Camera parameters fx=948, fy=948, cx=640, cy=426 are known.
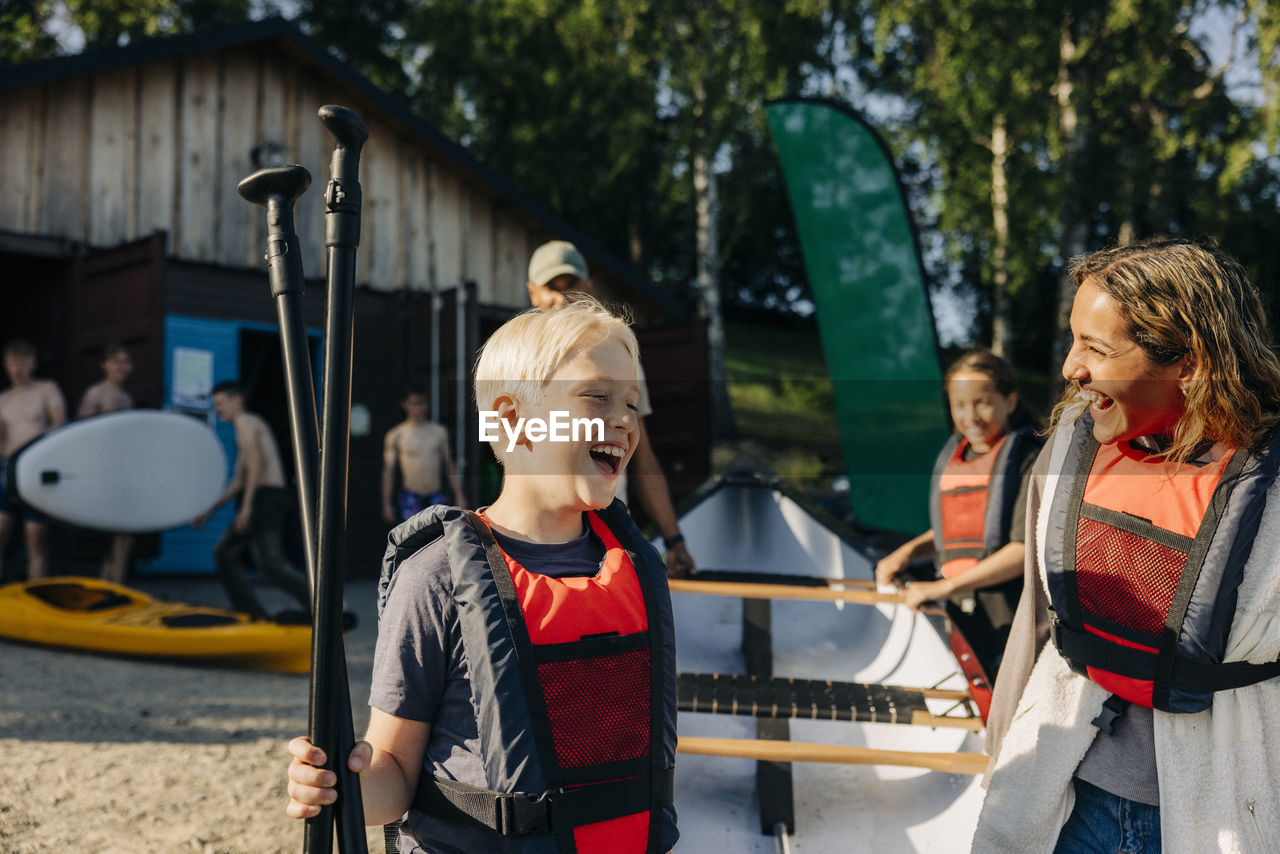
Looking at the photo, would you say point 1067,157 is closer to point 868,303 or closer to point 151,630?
point 868,303

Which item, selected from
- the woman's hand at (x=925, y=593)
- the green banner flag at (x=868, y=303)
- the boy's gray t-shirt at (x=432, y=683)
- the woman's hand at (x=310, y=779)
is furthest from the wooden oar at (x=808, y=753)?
the green banner flag at (x=868, y=303)

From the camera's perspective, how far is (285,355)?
101 centimetres

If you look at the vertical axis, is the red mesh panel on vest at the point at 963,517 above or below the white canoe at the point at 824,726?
above

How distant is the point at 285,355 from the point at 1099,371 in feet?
4.09

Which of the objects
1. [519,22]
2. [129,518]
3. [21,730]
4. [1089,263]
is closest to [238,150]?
[129,518]

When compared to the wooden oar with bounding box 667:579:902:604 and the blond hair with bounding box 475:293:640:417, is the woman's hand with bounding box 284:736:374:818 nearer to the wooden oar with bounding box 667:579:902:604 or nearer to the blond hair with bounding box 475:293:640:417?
the blond hair with bounding box 475:293:640:417

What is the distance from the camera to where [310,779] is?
99cm

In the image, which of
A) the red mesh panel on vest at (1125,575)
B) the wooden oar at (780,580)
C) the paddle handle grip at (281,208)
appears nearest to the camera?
the paddle handle grip at (281,208)

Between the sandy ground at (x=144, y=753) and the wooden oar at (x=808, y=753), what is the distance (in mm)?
1307

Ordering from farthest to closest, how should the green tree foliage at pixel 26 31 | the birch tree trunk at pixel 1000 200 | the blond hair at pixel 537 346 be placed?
the green tree foliage at pixel 26 31 → the birch tree trunk at pixel 1000 200 → the blond hair at pixel 537 346

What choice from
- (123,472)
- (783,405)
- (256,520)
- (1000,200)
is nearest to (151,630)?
(256,520)

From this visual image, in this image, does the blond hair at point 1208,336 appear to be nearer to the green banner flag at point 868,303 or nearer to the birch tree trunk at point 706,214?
the green banner flag at point 868,303

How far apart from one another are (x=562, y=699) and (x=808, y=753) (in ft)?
4.86

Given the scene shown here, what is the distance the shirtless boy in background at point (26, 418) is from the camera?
23.6ft
